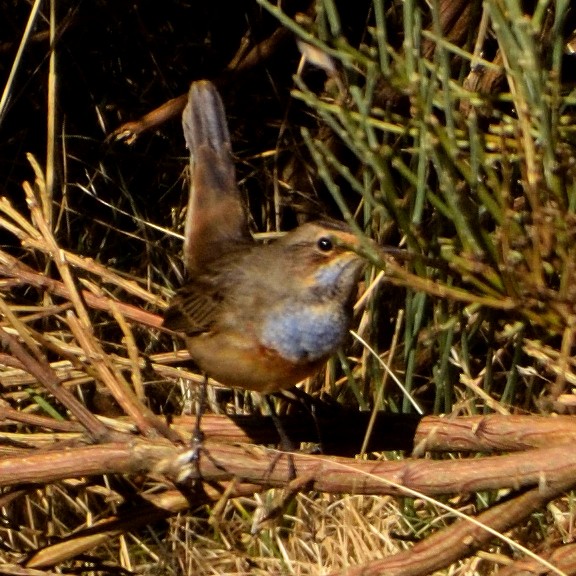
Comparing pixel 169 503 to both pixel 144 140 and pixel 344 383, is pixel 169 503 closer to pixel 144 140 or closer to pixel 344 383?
pixel 344 383

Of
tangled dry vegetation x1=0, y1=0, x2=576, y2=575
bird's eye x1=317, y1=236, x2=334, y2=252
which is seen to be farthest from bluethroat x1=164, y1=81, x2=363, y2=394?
tangled dry vegetation x1=0, y1=0, x2=576, y2=575

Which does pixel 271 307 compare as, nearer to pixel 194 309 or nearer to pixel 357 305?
pixel 194 309

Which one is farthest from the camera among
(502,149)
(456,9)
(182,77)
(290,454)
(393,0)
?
(182,77)

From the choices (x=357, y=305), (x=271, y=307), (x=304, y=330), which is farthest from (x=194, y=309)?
(x=357, y=305)

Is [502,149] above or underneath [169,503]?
above

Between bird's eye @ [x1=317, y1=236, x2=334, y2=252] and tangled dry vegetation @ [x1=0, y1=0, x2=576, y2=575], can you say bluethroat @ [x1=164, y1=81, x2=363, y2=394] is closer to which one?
bird's eye @ [x1=317, y1=236, x2=334, y2=252]

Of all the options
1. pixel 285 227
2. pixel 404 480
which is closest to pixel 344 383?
pixel 285 227

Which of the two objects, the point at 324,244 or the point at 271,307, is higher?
the point at 324,244

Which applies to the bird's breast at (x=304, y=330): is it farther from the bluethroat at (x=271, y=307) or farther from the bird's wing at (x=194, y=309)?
the bird's wing at (x=194, y=309)
